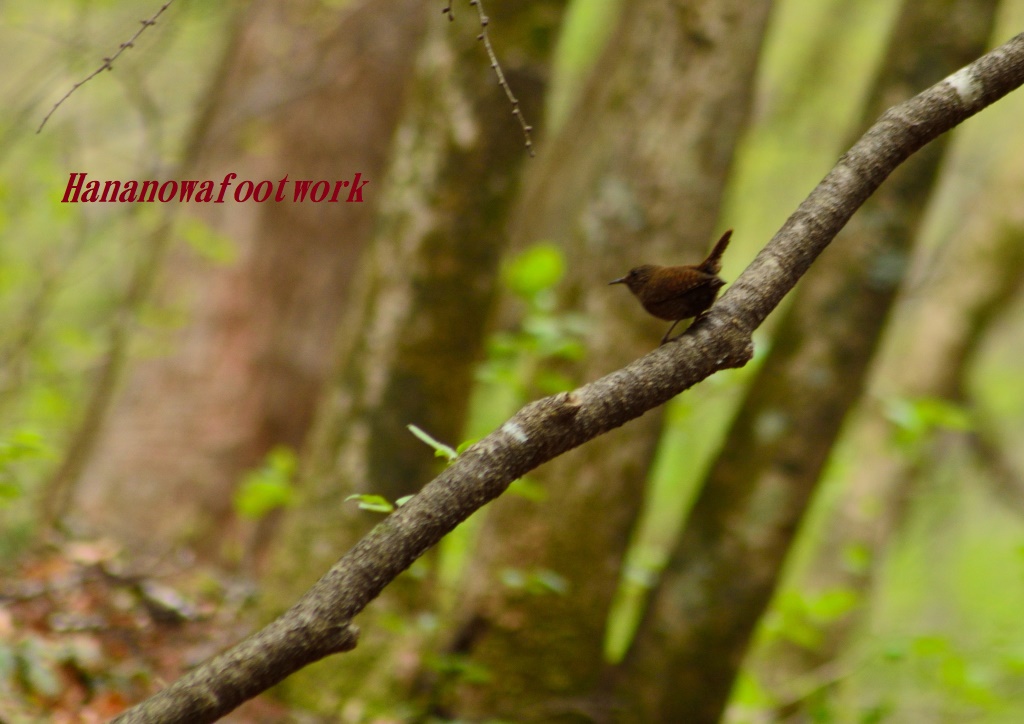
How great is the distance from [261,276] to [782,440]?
11.3 feet

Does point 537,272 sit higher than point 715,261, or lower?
higher

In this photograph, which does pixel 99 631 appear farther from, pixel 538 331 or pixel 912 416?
pixel 912 416

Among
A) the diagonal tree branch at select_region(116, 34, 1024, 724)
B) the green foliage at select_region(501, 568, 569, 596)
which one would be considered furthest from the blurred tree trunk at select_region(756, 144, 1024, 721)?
A: the diagonal tree branch at select_region(116, 34, 1024, 724)

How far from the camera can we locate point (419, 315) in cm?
376

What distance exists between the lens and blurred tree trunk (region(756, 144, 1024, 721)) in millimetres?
6168

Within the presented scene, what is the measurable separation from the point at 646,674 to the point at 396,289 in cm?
186

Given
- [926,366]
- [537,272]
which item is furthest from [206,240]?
[926,366]

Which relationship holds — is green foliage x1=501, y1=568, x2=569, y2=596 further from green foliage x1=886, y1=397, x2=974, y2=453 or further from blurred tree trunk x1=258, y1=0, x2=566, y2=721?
green foliage x1=886, y1=397, x2=974, y2=453

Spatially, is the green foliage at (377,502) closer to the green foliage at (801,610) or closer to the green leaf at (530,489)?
the green leaf at (530,489)

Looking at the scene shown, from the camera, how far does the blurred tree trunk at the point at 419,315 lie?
3.68 m

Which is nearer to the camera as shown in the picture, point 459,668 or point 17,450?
point 17,450

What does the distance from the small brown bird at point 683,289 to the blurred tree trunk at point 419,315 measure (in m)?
1.75

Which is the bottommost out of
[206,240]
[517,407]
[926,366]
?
[517,407]

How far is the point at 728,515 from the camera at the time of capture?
3684 mm
